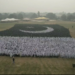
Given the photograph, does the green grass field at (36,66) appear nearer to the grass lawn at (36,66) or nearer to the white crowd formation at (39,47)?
the grass lawn at (36,66)

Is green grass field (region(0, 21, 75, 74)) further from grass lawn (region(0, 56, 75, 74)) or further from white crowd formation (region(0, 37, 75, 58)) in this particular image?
white crowd formation (region(0, 37, 75, 58))

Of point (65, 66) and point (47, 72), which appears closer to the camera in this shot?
point (47, 72)

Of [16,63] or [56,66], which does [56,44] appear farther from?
[16,63]

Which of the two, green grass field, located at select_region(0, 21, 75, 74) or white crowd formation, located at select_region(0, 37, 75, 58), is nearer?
green grass field, located at select_region(0, 21, 75, 74)

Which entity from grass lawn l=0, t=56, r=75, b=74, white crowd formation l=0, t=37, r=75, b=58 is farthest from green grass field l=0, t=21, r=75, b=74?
white crowd formation l=0, t=37, r=75, b=58

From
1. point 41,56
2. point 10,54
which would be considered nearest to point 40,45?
point 41,56

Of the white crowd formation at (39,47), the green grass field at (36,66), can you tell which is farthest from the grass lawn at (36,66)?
the white crowd formation at (39,47)

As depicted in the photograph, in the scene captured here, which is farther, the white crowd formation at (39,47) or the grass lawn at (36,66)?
the white crowd formation at (39,47)
